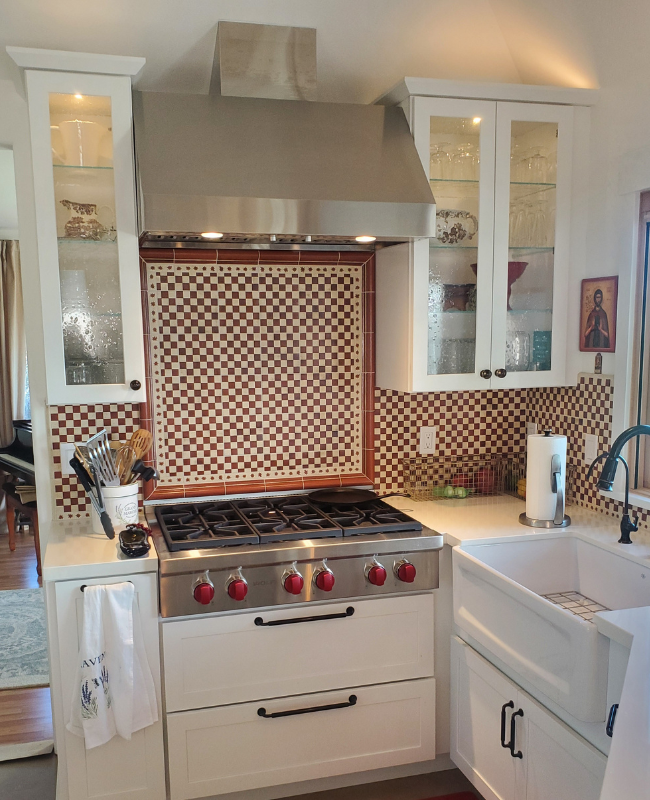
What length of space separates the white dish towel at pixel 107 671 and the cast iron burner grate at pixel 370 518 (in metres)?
0.72

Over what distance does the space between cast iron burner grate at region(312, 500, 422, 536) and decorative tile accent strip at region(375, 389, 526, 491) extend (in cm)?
24

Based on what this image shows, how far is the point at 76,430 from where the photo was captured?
2570mm

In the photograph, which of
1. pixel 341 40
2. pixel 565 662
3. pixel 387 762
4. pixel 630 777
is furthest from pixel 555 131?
pixel 387 762

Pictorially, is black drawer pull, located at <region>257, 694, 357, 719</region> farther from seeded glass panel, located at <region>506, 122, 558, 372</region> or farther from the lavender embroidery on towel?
seeded glass panel, located at <region>506, 122, 558, 372</region>

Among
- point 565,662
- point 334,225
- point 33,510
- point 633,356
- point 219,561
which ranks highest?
point 334,225

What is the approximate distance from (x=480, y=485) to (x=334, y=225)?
4.18 feet

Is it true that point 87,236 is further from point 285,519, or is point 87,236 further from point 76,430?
point 285,519

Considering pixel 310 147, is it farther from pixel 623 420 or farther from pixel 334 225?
pixel 623 420

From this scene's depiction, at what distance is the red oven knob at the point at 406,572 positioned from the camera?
89.1 inches

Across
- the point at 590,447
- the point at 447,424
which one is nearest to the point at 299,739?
the point at 447,424

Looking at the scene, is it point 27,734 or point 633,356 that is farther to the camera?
point 27,734

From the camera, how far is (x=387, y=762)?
237 centimetres

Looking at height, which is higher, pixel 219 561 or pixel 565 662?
pixel 219 561

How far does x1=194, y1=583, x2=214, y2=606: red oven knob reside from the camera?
2088 millimetres
